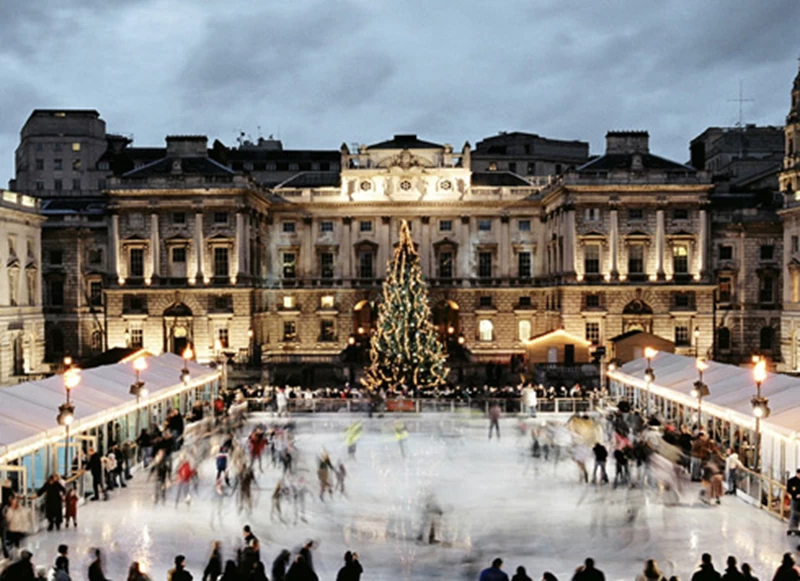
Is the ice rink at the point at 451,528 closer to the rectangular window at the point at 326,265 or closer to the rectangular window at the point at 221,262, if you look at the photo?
the rectangular window at the point at 221,262

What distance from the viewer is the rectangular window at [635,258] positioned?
6122cm

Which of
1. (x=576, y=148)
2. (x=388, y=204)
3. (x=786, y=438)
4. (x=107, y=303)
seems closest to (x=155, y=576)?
(x=786, y=438)

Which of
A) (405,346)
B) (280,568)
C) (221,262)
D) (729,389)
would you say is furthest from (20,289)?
(280,568)

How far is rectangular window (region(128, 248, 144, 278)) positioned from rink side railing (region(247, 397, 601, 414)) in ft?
74.3

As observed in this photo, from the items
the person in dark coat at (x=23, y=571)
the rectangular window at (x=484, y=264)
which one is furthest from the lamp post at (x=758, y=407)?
the rectangular window at (x=484, y=264)

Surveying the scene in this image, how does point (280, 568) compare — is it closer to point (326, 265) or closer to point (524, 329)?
point (524, 329)

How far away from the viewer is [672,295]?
6053 cm

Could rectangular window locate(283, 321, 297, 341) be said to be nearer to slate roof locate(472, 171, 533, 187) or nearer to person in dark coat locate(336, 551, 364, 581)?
slate roof locate(472, 171, 533, 187)

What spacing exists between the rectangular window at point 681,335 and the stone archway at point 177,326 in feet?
106

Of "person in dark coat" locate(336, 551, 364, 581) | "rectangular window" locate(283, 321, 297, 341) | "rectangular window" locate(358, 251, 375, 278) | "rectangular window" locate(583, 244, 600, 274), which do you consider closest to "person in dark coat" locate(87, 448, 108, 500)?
"person in dark coat" locate(336, 551, 364, 581)

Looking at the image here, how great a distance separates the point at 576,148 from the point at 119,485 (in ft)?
278

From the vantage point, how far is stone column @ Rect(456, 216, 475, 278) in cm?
6750

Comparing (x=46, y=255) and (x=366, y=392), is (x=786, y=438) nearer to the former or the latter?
(x=366, y=392)

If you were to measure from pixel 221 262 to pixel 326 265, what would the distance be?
898 cm
